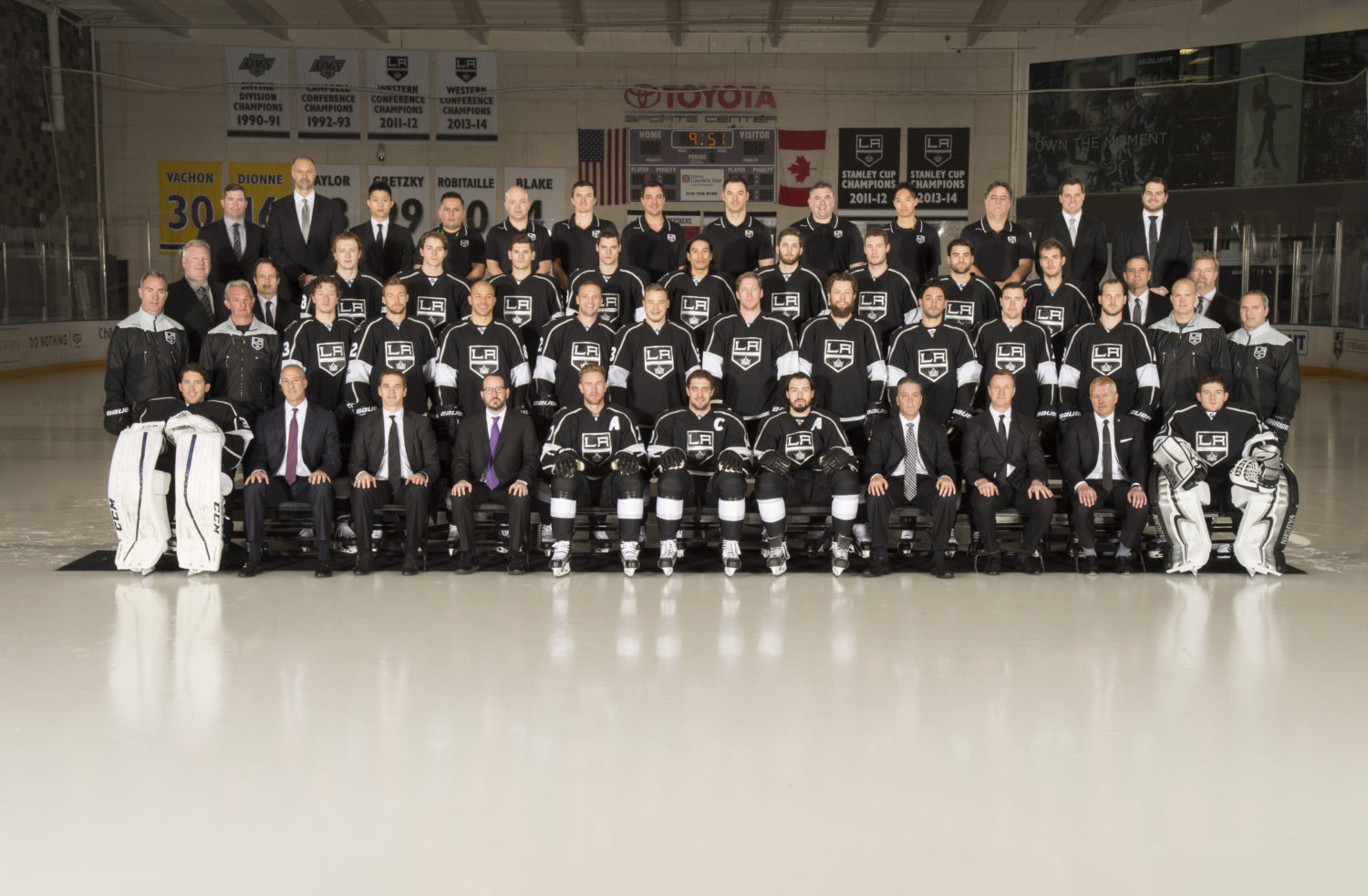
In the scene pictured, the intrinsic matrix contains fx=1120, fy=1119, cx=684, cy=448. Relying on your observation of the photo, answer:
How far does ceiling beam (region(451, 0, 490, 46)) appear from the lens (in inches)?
597

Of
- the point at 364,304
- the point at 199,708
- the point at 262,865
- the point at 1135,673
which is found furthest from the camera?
the point at 364,304

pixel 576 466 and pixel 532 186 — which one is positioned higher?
pixel 532 186

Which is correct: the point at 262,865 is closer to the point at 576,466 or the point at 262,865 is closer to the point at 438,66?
the point at 576,466

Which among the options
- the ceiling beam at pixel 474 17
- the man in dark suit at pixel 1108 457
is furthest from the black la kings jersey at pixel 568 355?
the ceiling beam at pixel 474 17

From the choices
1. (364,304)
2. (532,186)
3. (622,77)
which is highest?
(622,77)

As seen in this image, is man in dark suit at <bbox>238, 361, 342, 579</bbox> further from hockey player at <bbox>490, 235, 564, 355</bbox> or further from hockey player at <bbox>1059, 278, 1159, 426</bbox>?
hockey player at <bbox>1059, 278, 1159, 426</bbox>

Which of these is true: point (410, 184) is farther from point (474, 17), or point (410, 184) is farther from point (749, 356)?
point (749, 356)

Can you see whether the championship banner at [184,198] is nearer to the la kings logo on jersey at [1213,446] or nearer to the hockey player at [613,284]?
→ the hockey player at [613,284]

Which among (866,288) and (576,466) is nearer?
(576,466)

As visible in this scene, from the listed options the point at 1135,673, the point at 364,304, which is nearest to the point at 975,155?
the point at 364,304

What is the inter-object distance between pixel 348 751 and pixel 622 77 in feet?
48.8

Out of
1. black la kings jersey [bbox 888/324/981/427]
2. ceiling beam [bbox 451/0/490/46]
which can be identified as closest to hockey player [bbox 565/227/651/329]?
black la kings jersey [bbox 888/324/981/427]

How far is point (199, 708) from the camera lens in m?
3.85

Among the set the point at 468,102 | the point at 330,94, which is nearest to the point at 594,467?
the point at 468,102
